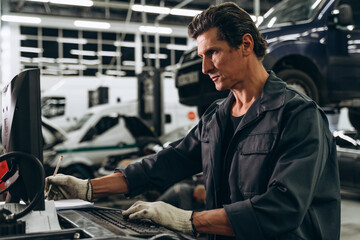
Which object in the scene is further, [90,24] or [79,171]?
[90,24]

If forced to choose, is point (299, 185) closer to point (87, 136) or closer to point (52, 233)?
point (52, 233)

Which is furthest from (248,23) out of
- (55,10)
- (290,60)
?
(55,10)

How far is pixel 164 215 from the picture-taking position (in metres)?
1.36

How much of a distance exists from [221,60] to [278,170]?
48 cm

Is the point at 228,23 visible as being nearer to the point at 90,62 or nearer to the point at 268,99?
the point at 268,99

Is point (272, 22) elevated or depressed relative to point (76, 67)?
depressed

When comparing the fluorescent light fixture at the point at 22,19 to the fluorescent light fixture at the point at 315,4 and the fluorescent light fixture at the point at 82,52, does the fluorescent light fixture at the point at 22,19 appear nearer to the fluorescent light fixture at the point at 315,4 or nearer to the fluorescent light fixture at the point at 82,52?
the fluorescent light fixture at the point at 82,52

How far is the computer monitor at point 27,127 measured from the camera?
51.9 inches

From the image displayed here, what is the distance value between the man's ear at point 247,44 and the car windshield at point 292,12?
Answer: 3.83 metres

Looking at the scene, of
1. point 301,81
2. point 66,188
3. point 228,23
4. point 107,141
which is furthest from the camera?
point 107,141

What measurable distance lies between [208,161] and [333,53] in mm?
4042

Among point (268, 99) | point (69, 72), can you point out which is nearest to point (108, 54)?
point (69, 72)

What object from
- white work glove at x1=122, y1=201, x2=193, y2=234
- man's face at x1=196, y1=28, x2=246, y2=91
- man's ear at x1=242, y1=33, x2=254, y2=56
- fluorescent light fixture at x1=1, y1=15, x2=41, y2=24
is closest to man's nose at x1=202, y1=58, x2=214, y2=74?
man's face at x1=196, y1=28, x2=246, y2=91

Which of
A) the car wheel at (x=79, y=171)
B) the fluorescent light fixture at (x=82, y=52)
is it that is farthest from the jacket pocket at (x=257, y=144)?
the fluorescent light fixture at (x=82, y=52)
